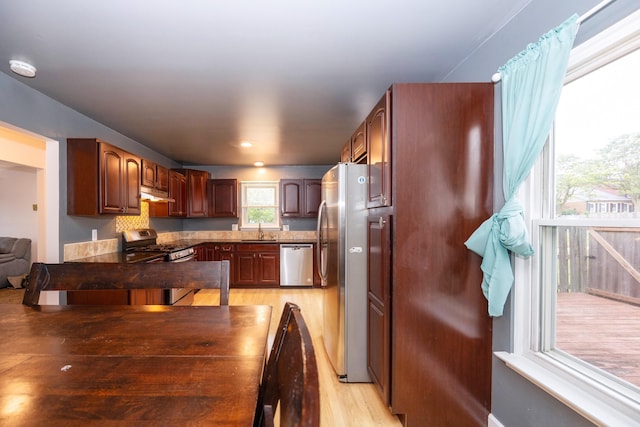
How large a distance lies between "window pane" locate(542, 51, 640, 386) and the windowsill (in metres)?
0.10

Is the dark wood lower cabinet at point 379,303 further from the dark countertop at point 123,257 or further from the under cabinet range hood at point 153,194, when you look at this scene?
the under cabinet range hood at point 153,194

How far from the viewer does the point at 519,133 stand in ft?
4.62

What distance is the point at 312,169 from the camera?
5809 millimetres

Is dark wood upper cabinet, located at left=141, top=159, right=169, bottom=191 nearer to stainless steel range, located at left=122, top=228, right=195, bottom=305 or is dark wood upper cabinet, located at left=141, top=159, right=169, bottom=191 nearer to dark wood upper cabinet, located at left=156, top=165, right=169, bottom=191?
dark wood upper cabinet, located at left=156, top=165, right=169, bottom=191

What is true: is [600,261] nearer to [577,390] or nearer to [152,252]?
[577,390]

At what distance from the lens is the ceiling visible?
4.83ft

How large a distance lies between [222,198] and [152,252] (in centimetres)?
207

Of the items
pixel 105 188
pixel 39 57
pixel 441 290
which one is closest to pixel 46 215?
pixel 105 188

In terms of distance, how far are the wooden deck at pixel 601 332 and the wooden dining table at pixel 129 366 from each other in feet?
4.61

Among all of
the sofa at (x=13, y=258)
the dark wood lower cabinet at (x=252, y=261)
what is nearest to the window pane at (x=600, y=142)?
the dark wood lower cabinet at (x=252, y=261)

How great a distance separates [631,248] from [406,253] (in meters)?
0.89

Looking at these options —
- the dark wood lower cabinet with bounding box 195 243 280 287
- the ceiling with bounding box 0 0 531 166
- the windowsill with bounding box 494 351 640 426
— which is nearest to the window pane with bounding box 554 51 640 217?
the ceiling with bounding box 0 0 531 166

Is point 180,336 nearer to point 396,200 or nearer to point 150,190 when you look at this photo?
point 396,200

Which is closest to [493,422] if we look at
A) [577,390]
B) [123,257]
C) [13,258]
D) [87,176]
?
[577,390]
